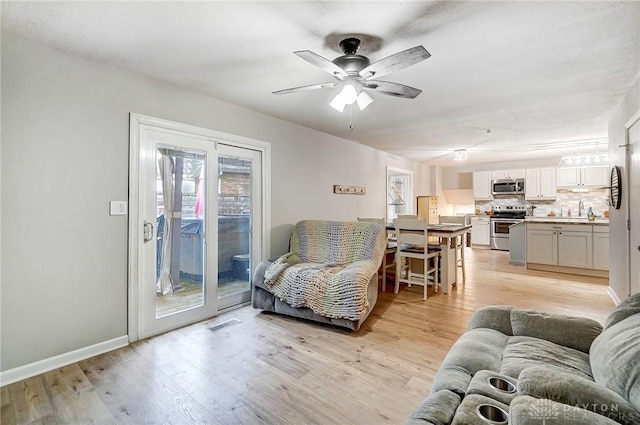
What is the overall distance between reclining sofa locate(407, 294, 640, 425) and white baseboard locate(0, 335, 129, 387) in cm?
259

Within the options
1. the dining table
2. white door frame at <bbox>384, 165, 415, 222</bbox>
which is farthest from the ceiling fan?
white door frame at <bbox>384, 165, 415, 222</bbox>

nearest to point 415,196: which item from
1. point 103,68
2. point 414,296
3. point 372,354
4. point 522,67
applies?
point 414,296

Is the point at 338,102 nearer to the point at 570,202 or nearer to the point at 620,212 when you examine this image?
the point at 620,212

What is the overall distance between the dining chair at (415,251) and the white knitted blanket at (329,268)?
1.93 ft

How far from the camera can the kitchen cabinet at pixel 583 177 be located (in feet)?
20.9

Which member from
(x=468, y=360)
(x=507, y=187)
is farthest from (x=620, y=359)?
(x=507, y=187)

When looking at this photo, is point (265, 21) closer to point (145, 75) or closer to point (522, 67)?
point (145, 75)

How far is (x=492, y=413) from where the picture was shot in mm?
1017

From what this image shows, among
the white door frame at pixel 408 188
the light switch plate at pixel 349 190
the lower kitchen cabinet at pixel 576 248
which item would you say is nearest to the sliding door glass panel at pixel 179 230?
the light switch plate at pixel 349 190

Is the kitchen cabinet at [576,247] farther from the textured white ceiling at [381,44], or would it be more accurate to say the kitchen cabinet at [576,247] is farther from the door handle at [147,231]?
the door handle at [147,231]

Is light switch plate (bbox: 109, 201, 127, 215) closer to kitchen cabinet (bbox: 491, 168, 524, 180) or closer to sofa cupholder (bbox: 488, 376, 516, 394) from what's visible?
sofa cupholder (bbox: 488, 376, 516, 394)

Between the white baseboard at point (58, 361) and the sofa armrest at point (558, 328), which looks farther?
the white baseboard at point (58, 361)

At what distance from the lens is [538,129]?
4531mm

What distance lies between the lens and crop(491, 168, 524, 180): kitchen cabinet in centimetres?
740
